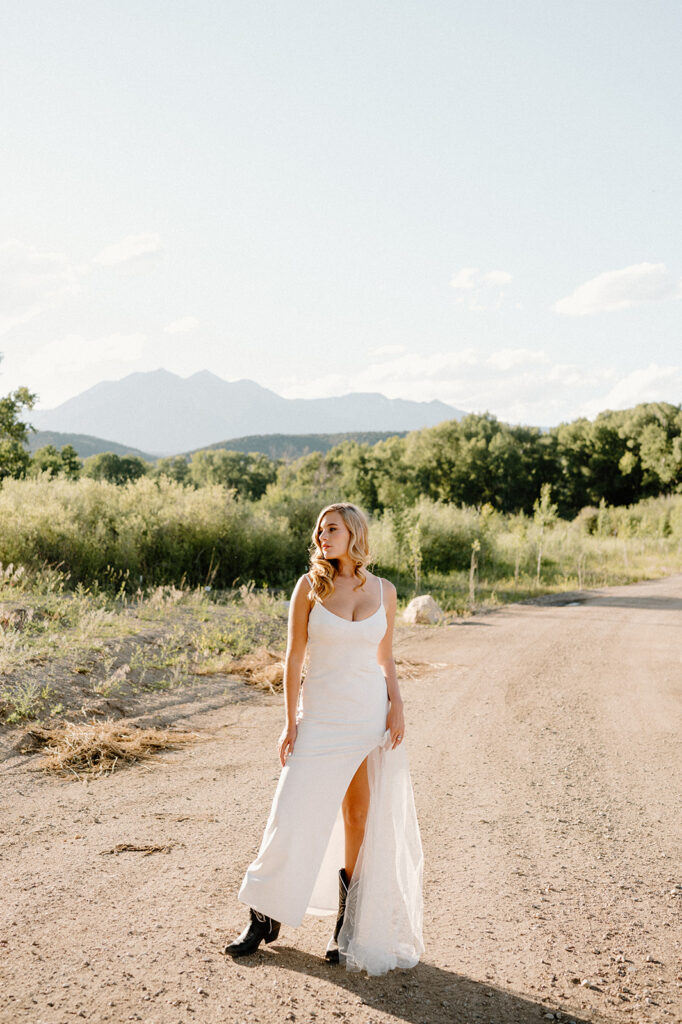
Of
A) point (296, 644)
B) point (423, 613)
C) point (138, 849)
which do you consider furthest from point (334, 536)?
point (423, 613)

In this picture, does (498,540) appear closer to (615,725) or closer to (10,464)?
(10,464)

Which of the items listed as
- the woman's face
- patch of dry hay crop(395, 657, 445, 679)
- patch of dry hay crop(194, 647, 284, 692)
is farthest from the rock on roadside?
the woman's face

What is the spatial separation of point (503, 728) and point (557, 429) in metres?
66.6

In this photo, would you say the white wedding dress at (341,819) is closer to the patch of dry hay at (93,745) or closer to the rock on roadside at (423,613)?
the patch of dry hay at (93,745)

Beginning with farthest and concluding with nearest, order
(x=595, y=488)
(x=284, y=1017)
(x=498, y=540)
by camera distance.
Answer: (x=595, y=488)
(x=498, y=540)
(x=284, y=1017)

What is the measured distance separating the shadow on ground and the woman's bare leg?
425mm

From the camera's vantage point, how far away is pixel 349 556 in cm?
370

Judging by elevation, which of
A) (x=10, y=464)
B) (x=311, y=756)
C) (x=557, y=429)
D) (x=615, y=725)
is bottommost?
(x=615, y=725)

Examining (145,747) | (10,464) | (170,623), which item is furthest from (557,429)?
(145,747)

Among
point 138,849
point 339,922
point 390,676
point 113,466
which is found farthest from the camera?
point 113,466

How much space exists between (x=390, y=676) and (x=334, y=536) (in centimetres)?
75

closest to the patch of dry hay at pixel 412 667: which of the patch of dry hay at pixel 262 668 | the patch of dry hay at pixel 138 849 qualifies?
the patch of dry hay at pixel 262 668

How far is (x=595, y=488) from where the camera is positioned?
6519 centimetres

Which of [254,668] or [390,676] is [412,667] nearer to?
[254,668]
